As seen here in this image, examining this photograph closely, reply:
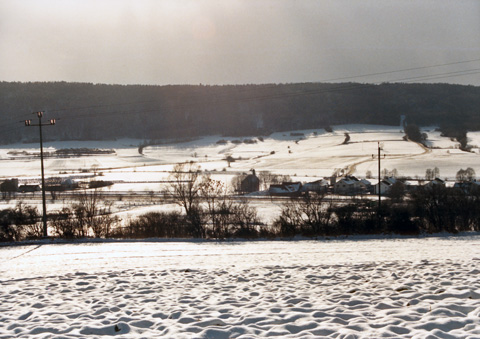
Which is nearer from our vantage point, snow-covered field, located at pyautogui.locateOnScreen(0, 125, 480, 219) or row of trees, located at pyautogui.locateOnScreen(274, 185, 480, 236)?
row of trees, located at pyautogui.locateOnScreen(274, 185, 480, 236)

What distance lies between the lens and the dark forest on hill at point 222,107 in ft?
496

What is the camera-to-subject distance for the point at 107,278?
12125mm

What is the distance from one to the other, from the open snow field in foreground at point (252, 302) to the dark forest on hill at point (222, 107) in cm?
13976

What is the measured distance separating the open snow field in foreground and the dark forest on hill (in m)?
140

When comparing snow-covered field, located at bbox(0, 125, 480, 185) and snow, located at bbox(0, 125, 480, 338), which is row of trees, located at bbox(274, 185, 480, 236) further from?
snow-covered field, located at bbox(0, 125, 480, 185)

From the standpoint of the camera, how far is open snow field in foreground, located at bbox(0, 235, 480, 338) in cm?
723

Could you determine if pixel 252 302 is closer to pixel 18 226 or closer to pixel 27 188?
pixel 18 226

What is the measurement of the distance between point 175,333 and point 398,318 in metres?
4.08

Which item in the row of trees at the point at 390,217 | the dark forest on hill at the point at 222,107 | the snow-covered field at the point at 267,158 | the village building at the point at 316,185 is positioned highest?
the dark forest on hill at the point at 222,107

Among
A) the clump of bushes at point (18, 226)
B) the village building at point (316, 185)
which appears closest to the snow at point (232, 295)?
the clump of bushes at point (18, 226)

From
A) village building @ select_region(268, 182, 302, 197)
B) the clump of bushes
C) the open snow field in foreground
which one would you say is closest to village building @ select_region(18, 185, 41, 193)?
village building @ select_region(268, 182, 302, 197)

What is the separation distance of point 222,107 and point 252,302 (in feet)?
537

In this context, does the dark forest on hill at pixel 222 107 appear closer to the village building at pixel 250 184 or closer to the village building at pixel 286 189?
the village building at pixel 250 184

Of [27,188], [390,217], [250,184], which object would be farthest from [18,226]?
[27,188]
